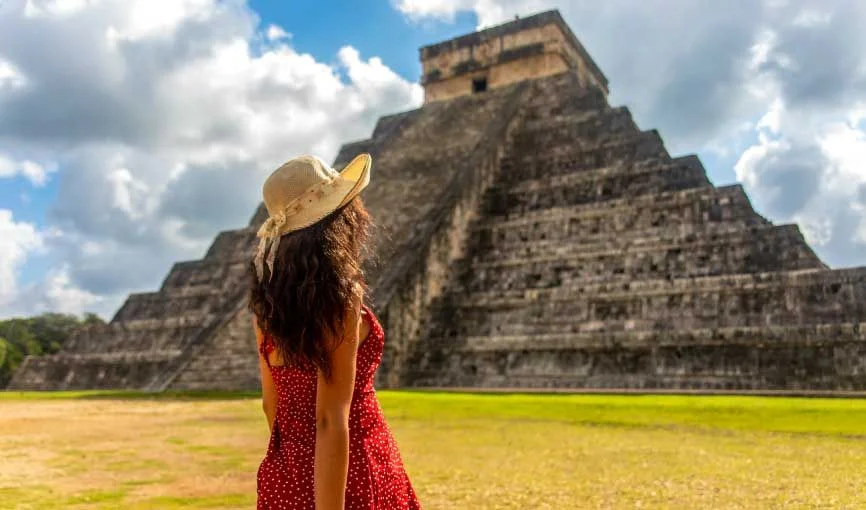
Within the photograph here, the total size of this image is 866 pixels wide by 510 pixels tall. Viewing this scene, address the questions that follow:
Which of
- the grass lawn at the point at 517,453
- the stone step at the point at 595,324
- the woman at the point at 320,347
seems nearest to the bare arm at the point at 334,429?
the woman at the point at 320,347

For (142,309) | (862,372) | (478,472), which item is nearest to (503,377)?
(862,372)

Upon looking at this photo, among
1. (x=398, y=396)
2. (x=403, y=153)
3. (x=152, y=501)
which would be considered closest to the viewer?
(x=152, y=501)

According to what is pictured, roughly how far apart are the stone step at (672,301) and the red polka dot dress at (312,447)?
10.6 metres

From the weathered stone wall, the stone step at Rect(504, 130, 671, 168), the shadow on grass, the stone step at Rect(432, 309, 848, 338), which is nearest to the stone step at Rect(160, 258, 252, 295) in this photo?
the shadow on grass

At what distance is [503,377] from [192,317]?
8074 mm

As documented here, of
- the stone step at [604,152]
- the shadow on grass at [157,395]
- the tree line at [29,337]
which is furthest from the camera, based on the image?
the tree line at [29,337]

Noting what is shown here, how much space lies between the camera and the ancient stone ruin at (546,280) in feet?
37.1

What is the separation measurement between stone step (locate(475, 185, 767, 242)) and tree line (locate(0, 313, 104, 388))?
1705 centimetres

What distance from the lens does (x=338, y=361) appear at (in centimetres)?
178

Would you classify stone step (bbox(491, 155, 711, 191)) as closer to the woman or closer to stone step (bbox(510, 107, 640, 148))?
stone step (bbox(510, 107, 640, 148))

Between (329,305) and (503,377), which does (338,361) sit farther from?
(503,377)

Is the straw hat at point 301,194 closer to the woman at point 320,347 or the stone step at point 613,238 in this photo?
the woman at point 320,347

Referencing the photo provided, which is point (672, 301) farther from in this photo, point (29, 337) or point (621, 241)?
point (29, 337)

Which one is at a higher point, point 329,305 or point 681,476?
point 329,305
